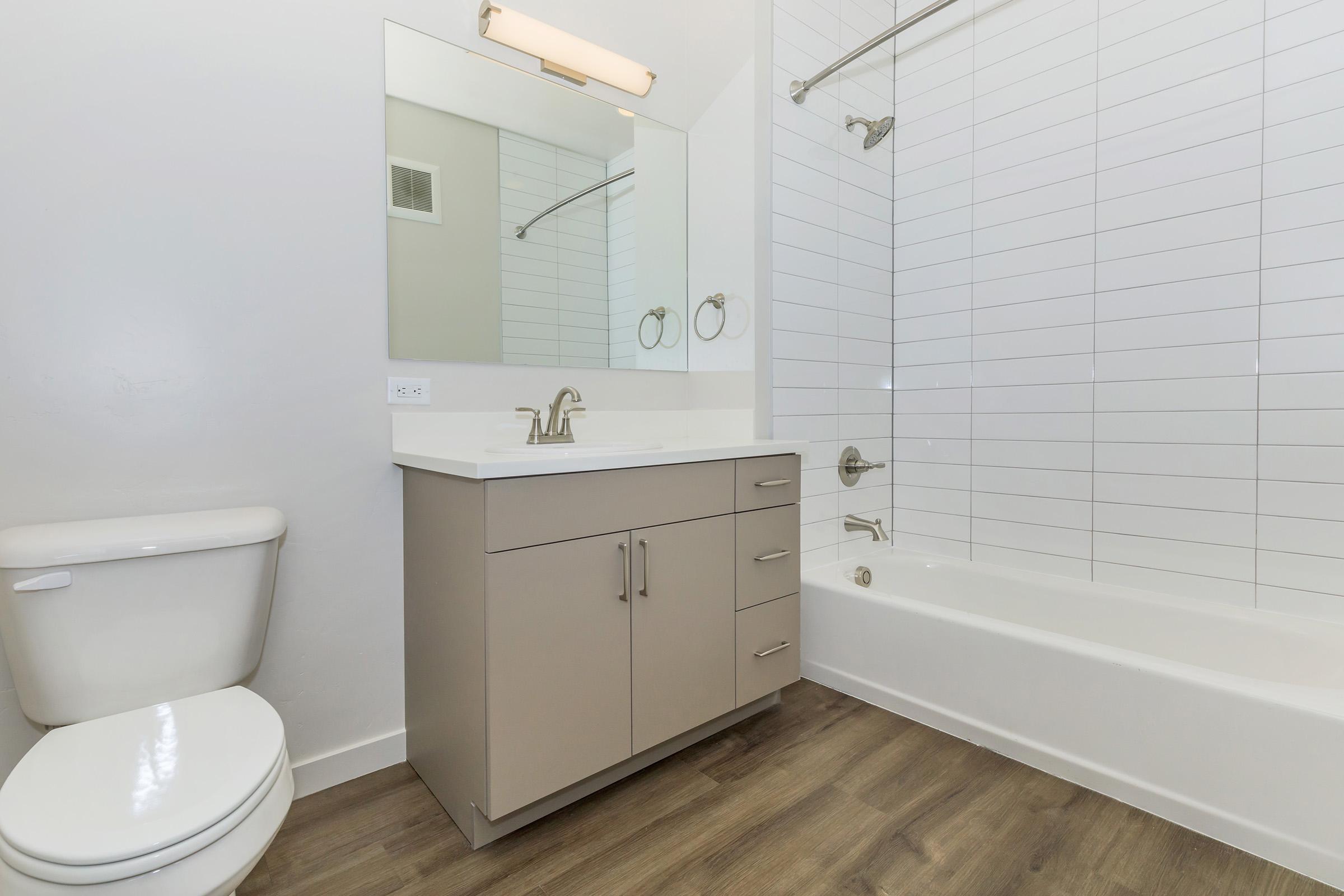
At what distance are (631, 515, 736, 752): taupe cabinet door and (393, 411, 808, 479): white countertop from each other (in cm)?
19

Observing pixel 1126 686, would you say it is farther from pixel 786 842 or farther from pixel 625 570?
pixel 625 570

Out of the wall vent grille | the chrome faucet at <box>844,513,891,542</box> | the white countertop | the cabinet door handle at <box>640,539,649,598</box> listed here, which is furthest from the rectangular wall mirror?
the chrome faucet at <box>844,513,891,542</box>

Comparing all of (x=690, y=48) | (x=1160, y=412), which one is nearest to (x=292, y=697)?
(x=690, y=48)

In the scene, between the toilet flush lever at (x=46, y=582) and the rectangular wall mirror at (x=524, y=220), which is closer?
the toilet flush lever at (x=46, y=582)

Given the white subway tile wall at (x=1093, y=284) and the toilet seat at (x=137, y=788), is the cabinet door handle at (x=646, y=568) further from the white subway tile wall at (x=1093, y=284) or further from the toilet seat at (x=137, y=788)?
the white subway tile wall at (x=1093, y=284)

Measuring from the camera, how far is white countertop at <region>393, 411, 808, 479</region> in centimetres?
133

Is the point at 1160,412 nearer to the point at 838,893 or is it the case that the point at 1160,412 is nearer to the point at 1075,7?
the point at 1075,7

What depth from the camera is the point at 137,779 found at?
90 cm

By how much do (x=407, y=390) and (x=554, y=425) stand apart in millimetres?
409

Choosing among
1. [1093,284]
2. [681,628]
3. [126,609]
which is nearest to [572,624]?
[681,628]

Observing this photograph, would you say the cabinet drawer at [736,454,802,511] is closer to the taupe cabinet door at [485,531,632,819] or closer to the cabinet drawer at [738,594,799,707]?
the cabinet drawer at [738,594,799,707]

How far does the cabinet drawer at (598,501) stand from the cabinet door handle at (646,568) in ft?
0.13

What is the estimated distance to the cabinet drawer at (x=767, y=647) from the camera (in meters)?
1.77

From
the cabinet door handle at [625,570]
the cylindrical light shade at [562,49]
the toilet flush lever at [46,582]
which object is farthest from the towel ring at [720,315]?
the toilet flush lever at [46,582]
